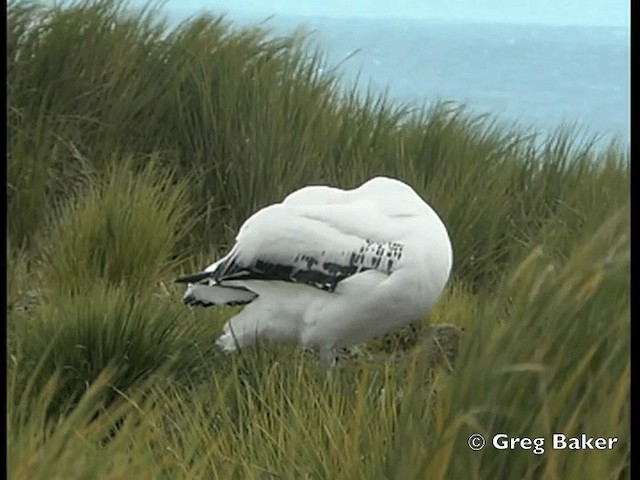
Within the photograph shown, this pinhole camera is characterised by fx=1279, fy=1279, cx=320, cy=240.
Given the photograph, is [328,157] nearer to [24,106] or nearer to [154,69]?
[154,69]

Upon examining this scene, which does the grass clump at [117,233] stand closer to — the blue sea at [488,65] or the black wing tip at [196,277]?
the black wing tip at [196,277]

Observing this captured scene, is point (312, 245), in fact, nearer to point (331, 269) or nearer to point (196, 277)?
point (331, 269)

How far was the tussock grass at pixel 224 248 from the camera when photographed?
4.61 ft

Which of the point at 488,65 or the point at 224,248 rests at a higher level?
the point at 488,65

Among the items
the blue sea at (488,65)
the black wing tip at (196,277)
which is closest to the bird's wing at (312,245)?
the black wing tip at (196,277)

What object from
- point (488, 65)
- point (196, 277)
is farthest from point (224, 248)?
point (488, 65)

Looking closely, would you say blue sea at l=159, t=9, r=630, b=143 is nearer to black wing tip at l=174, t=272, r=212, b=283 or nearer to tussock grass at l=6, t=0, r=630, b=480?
tussock grass at l=6, t=0, r=630, b=480

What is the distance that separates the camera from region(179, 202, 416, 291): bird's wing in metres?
1.58

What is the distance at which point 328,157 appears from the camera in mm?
1638

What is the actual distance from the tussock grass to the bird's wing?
4 centimetres

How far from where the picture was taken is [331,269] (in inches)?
63.0

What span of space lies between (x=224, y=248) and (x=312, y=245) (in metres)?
0.11

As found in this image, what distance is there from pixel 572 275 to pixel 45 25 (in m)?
0.75

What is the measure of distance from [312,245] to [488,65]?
317 millimetres
